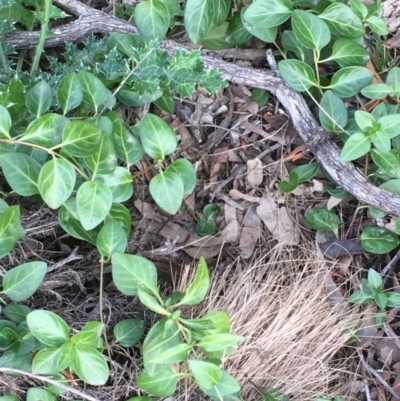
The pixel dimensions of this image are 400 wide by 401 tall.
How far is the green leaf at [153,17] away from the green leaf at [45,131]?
0.38 meters

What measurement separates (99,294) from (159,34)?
0.68 m

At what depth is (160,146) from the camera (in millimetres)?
1387

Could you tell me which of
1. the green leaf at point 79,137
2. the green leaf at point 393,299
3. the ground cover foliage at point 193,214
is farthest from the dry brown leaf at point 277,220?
the green leaf at point 79,137

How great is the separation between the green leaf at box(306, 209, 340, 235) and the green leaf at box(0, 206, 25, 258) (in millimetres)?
808

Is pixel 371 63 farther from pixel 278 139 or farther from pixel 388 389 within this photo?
pixel 388 389

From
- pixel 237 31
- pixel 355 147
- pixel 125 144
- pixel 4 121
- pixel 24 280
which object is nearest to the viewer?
pixel 4 121

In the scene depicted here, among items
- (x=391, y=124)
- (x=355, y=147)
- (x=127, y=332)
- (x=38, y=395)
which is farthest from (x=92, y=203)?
(x=391, y=124)

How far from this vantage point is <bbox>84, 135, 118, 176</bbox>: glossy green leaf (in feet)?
4.19

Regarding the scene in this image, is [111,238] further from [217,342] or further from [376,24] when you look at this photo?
[376,24]

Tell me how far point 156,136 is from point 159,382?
562 millimetres

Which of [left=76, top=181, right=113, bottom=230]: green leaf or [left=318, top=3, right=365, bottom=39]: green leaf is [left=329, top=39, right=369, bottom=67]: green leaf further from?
[left=76, top=181, right=113, bottom=230]: green leaf

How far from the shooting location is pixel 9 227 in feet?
4.18

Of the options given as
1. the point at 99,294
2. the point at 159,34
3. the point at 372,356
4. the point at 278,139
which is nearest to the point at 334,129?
the point at 278,139

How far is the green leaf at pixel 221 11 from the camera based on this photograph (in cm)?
155
